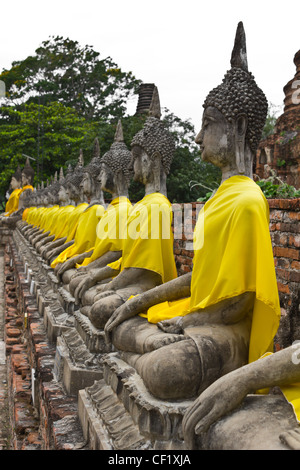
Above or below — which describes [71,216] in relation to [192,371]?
above

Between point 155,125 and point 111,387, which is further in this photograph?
point 155,125

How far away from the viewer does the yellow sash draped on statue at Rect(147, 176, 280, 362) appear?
8.44 ft

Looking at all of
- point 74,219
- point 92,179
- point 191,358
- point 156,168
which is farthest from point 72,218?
point 191,358

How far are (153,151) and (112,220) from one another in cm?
128

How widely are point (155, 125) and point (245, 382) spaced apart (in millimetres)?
2854

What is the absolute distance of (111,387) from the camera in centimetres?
310

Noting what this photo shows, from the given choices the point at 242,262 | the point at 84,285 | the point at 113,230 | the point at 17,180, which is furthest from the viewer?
the point at 17,180

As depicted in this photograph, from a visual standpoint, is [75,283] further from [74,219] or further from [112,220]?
[74,219]

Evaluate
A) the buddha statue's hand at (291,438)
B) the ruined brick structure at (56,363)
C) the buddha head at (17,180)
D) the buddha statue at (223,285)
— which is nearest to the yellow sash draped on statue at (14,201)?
the buddha head at (17,180)

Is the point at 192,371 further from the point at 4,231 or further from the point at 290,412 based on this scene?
the point at 4,231

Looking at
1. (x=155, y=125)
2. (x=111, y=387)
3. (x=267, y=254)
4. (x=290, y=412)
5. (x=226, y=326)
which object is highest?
(x=155, y=125)

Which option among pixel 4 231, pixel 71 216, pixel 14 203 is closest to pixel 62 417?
pixel 71 216

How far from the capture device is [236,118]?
297cm

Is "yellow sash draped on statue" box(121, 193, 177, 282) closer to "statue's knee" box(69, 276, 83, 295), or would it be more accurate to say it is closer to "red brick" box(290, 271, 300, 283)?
"red brick" box(290, 271, 300, 283)
